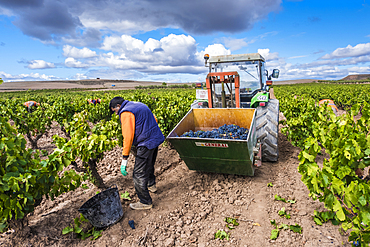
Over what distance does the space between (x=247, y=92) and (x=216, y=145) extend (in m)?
2.71

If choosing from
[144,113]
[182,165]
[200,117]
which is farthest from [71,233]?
[200,117]

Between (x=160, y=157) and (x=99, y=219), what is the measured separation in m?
2.45

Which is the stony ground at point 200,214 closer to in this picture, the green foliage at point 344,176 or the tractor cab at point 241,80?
the green foliage at point 344,176

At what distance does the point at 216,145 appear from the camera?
3.27 metres

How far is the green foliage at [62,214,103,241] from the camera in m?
2.84

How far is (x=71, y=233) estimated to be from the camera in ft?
9.48

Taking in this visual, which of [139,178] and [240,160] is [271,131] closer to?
[240,160]

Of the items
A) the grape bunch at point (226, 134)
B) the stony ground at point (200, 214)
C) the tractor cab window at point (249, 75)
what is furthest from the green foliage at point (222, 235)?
the tractor cab window at point (249, 75)

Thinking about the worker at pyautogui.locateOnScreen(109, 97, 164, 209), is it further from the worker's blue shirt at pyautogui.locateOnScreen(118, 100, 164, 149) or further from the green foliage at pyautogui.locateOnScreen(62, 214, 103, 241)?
the green foliage at pyautogui.locateOnScreen(62, 214, 103, 241)

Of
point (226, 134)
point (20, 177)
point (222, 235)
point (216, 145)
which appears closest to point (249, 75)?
point (226, 134)

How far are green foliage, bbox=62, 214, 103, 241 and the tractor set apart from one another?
3323 millimetres

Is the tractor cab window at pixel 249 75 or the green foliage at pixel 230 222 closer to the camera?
the green foliage at pixel 230 222

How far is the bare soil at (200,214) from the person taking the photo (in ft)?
8.85

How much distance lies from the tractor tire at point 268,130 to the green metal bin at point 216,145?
1.23 ft
